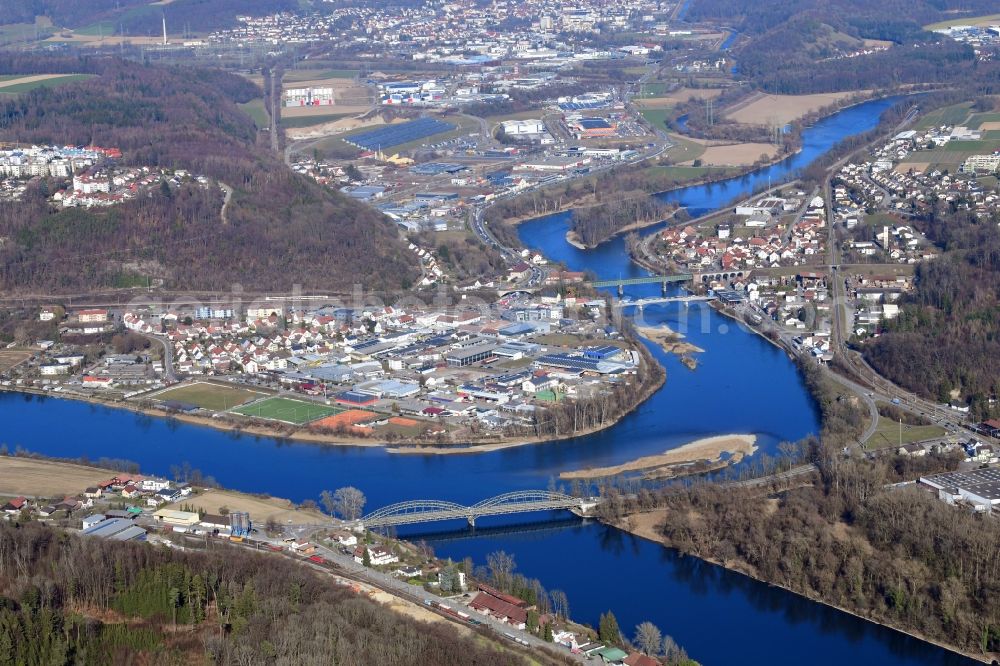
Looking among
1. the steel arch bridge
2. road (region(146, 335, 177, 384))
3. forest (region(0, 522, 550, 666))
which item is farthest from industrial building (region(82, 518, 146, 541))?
road (region(146, 335, 177, 384))

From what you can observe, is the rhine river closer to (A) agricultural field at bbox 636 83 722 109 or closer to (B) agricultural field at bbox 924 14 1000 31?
(A) agricultural field at bbox 636 83 722 109

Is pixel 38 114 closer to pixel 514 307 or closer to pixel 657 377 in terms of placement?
pixel 514 307

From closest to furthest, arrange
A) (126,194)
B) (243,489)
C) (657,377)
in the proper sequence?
1. (243,489)
2. (657,377)
3. (126,194)

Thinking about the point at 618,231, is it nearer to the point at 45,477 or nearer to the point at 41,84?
the point at 45,477

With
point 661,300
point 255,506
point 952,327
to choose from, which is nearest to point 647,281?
point 661,300

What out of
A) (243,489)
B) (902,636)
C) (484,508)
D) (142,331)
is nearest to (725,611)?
(902,636)

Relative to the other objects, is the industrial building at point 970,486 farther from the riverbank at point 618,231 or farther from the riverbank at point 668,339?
the riverbank at point 618,231
